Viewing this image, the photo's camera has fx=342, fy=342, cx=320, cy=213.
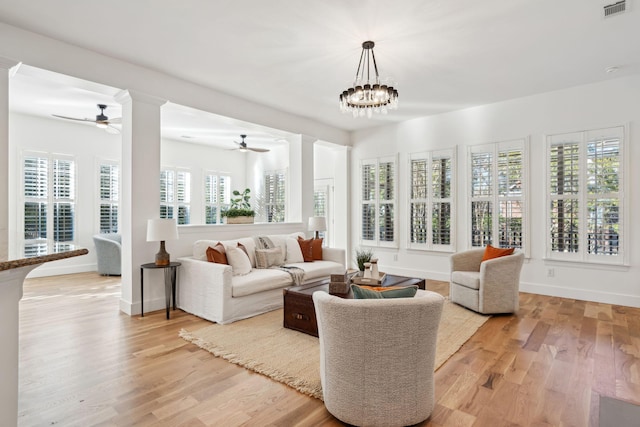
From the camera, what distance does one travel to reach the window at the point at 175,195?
843 cm

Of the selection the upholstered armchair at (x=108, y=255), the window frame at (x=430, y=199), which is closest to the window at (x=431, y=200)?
the window frame at (x=430, y=199)

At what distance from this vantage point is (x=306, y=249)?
17.7 ft

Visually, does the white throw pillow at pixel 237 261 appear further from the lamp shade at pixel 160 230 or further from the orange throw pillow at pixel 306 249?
the orange throw pillow at pixel 306 249

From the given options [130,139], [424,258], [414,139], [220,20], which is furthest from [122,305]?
[414,139]

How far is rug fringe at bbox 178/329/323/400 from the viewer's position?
238 centimetres

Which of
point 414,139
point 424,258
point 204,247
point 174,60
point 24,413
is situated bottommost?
point 24,413

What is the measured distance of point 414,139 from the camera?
6453mm

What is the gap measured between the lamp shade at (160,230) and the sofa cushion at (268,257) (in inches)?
46.8

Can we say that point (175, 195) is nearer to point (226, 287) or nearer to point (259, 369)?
point (226, 287)

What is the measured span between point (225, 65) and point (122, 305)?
3.21 metres

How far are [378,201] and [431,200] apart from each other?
3.62 feet

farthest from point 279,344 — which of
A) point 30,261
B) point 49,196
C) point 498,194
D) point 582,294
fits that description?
point 49,196

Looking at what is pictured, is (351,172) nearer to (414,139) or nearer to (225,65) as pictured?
(414,139)

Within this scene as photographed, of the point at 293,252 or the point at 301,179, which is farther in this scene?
the point at 301,179
